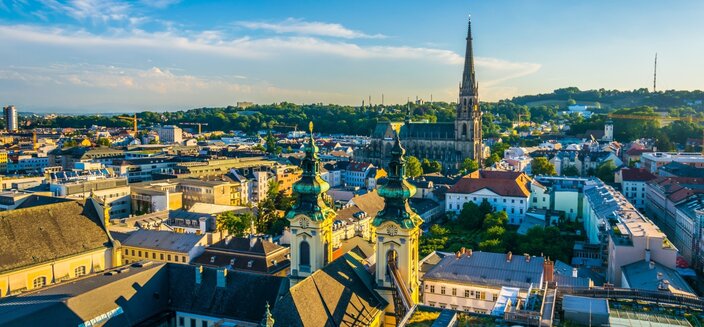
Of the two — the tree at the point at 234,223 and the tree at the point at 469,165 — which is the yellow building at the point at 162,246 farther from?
the tree at the point at 469,165

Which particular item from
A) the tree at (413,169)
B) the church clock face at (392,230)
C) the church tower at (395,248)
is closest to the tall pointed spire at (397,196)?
the church tower at (395,248)

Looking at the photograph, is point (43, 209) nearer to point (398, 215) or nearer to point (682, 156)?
point (398, 215)

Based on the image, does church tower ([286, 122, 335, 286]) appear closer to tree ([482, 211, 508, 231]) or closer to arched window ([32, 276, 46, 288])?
arched window ([32, 276, 46, 288])

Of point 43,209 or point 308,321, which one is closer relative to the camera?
point 308,321

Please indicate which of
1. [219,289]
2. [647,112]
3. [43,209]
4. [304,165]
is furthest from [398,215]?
[647,112]

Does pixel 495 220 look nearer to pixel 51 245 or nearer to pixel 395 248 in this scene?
pixel 395 248

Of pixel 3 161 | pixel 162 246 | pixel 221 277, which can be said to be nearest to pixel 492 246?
pixel 162 246
